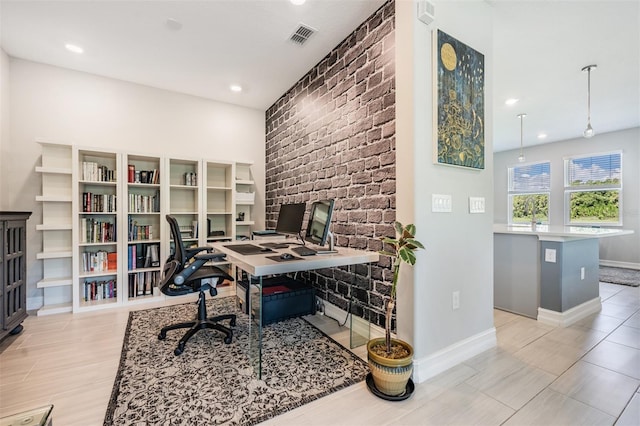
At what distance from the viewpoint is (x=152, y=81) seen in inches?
133

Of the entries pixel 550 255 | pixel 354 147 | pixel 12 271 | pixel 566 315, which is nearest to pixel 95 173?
pixel 12 271

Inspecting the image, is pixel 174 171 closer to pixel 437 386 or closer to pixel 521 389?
pixel 437 386

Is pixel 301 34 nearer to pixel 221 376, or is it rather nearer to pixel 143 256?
pixel 221 376

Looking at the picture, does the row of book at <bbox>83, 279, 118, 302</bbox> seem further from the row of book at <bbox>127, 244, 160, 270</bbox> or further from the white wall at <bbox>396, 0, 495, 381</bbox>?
the white wall at <bbox>396, 0, 495, 381</bbox>

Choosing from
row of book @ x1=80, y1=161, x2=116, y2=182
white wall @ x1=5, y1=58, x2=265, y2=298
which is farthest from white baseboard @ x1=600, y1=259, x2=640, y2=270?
row of book @ x1=80, y1=161, x2=116, y2=182

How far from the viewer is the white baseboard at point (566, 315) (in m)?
2.53

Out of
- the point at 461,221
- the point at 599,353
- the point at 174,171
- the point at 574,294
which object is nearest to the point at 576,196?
the point at 574,294

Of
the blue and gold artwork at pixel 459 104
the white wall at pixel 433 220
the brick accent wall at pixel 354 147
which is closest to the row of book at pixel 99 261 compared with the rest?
the brick accent wall at pixel 354 147

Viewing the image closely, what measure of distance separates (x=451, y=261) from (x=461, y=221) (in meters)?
0.31

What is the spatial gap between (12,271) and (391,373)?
3.03 m

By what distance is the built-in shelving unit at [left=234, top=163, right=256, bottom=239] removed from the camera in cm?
386

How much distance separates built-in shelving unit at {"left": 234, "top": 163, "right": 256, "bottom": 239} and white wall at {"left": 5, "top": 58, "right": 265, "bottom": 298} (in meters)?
0.19

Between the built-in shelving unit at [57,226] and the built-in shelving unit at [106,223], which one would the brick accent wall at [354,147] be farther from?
the built-in shelving unit at [57,226]

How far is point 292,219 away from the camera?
2.59m
